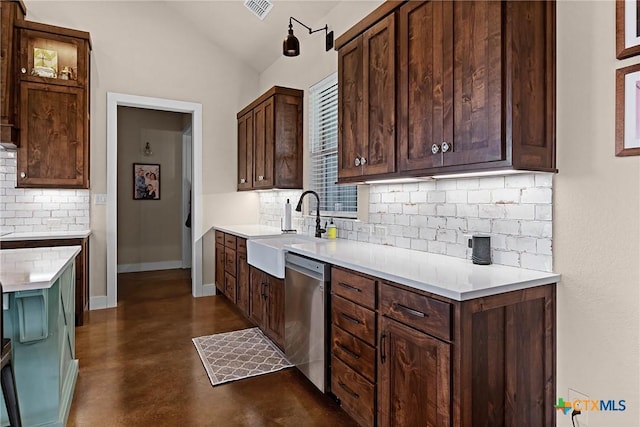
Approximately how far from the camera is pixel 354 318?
209 cm

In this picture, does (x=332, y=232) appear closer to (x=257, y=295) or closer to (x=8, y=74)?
(x=257, y=295)

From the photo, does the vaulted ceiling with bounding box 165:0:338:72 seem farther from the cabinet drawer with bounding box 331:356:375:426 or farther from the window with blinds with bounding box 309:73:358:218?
the cabinet drawer with bounding box 331:356:375:426

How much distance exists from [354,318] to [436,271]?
532mm

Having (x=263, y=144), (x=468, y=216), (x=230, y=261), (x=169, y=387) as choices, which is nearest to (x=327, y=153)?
(x=263, y=144)

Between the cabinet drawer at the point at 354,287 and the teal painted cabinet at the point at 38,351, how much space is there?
4.84ft

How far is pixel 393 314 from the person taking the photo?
71.2 inches

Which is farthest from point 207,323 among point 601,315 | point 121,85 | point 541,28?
point 541,28

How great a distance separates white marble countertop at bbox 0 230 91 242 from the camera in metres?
3.70

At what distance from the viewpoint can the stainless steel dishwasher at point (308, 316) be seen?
2371 mm

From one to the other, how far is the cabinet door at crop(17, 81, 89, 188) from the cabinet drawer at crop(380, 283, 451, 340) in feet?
12.4

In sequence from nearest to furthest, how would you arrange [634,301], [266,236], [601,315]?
1. [634,301]
2. [601,315]
3. [266,236]

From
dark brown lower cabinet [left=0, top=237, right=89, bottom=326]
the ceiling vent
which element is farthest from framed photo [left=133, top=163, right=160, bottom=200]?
the ceiling vent

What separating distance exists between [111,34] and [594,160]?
505 cm

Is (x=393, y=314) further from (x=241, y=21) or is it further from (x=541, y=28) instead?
(x=241, y=21)
